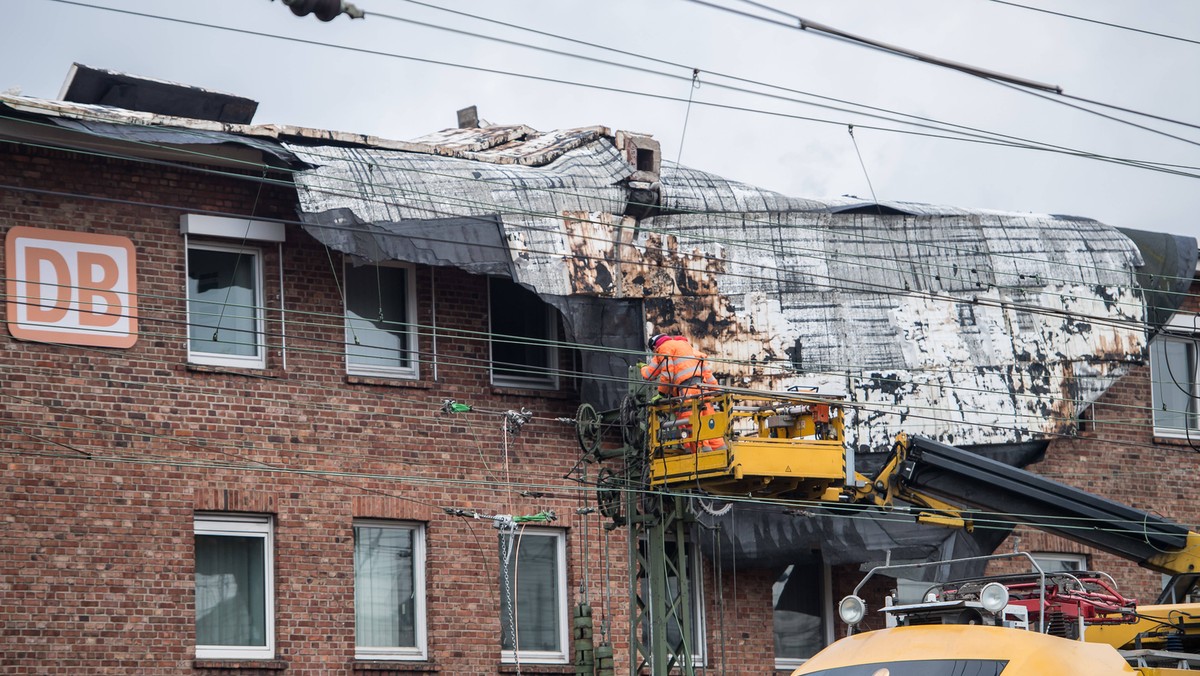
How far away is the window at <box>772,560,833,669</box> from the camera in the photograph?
22922 mm

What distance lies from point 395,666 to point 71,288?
5.44 m

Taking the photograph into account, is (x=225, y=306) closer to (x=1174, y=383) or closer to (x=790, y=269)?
(x=790, y=269)

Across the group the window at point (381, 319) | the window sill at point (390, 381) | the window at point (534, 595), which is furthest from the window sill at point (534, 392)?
the window at point (534, 595)

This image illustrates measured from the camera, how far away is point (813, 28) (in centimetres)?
1261

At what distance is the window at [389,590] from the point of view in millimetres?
20094

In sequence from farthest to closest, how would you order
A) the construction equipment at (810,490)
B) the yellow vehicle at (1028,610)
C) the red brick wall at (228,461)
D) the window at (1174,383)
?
the window at (1174,383) < the red brick wall at (228,461) < the construction equipment at (810,490) < the yellow vehicle at (1028,610)

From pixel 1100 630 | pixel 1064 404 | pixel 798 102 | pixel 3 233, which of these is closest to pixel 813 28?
pixel 798 102

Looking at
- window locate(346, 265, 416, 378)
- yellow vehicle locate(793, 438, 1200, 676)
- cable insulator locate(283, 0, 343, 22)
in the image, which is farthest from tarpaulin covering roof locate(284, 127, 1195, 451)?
cable insulator locate(283, 0, 343, 22)

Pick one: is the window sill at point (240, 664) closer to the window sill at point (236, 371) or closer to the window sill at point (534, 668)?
the window sill at point (534, 668)

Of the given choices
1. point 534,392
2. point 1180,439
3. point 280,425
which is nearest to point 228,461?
point 280,425

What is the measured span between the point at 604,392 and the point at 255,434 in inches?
164

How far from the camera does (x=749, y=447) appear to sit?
691 inches

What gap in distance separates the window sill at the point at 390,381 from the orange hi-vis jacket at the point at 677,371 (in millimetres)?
3274

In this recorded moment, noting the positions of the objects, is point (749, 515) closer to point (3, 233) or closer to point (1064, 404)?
point (1064, 404)
